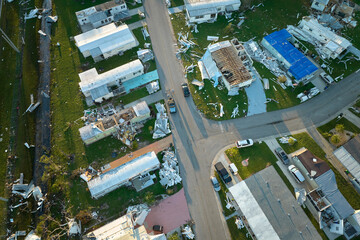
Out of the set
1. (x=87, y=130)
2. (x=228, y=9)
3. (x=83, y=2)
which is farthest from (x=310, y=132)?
→ (x=83, y=2)

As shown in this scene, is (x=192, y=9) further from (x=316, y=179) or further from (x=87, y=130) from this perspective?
(x=316, y=179)

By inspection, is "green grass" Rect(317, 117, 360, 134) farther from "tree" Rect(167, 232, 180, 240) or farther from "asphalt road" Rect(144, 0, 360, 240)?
"tree" Rect(167, 232, 180, 240)

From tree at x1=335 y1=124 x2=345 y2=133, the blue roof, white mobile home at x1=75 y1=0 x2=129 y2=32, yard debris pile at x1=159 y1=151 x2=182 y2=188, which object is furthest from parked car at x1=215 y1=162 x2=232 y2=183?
white mobile home at x1=75 y1=0 x2=129 y2=32

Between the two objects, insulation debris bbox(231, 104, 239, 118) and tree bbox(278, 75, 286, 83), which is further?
tree bbox(278, 75, 286, 83)

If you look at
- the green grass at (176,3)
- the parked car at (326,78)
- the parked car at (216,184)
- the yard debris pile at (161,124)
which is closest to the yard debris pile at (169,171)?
the yard debris pile at (161,124)

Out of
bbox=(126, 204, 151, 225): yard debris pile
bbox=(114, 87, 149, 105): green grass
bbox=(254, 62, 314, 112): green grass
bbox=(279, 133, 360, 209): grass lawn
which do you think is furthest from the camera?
bbox=(114, 87, 149, 105): green grass

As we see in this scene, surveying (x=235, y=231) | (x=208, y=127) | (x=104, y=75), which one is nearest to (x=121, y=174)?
(x=208, y=127)

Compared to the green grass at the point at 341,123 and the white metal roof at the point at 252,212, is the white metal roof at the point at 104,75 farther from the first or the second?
the green grass at the point at 341,123
